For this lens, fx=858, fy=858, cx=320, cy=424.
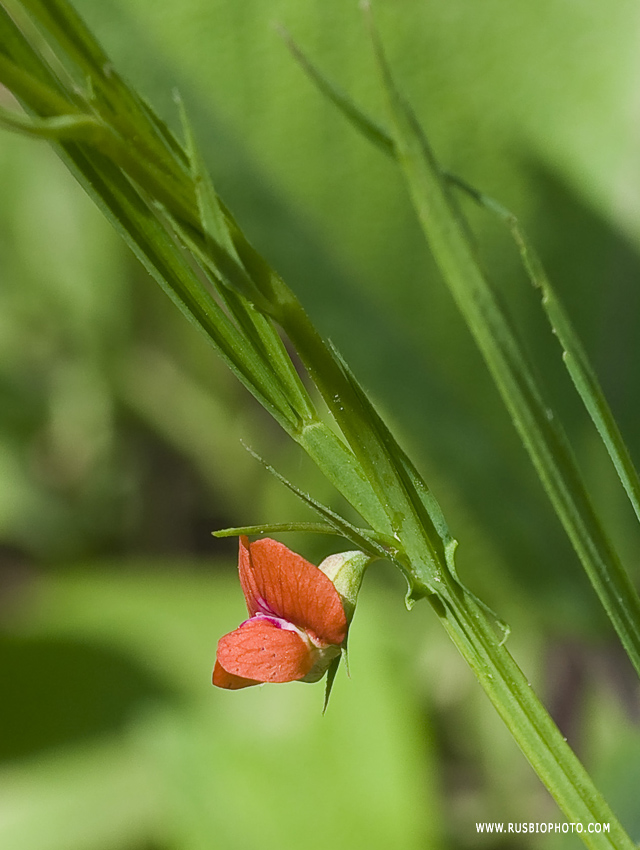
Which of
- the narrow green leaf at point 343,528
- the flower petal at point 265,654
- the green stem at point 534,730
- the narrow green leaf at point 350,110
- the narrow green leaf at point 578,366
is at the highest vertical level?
the narrow green leaf at point 350,110

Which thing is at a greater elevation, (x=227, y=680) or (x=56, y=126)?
(x=56, y=126)

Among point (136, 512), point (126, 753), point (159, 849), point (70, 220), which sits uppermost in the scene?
point (70, 220)

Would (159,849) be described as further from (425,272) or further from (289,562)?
(289,562)

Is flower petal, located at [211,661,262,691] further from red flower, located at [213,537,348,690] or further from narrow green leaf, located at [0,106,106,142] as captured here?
narrow green leaf, located at [0,106,106,142]

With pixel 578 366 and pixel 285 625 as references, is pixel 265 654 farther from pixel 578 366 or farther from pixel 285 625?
pixel 578 366

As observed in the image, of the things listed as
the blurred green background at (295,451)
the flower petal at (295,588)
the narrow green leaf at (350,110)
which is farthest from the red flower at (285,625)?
the blurred green background at (295,451)

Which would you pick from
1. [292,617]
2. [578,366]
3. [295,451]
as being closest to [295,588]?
[292,617]

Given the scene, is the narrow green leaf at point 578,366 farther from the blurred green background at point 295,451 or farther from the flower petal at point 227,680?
the blurred green background at point 295,451

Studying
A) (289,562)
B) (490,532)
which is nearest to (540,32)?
(490,532)
